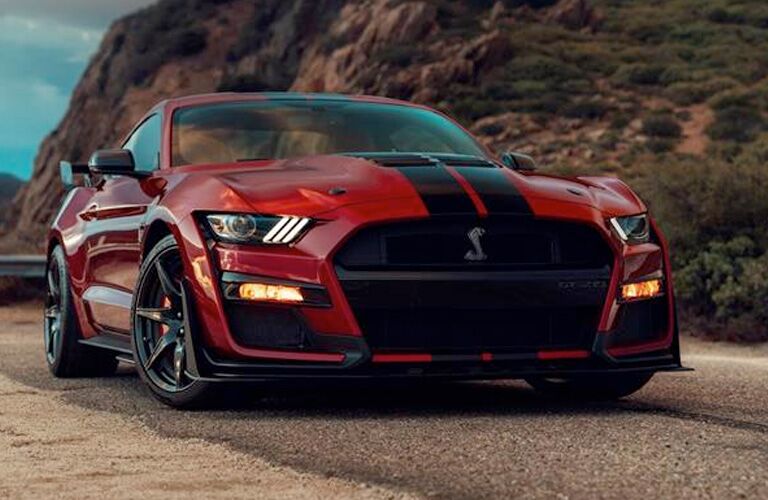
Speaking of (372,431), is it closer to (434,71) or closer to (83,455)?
(83,455)

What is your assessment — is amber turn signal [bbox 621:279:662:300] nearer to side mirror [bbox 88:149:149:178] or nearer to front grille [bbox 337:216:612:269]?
front grille [bbox 337:216:612:269]

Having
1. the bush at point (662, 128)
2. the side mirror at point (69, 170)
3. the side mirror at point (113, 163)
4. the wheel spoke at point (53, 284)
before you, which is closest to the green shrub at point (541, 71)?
the bush at point (662, 128)

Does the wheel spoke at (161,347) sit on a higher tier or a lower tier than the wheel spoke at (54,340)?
higher

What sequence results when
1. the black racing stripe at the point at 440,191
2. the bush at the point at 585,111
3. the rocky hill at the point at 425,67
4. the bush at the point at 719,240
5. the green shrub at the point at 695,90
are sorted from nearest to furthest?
the black racing stripe at the point at 440,191 → the bush at the point at 719,240 → the rocky hill at the point at 425,67 → the bush at the point at 585,111 → the green shrub at the point at 695,90

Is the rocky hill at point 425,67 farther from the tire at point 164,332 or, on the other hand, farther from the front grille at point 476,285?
the front grille at point 476,285

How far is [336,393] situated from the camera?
6.83 metres

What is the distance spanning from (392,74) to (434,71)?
5.36 ft

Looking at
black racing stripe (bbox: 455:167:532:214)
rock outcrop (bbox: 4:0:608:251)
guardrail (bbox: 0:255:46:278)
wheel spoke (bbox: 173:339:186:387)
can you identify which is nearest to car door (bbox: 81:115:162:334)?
wheel spoke (bbox: 173:339:186:387)

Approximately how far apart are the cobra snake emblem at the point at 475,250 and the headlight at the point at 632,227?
649 mm

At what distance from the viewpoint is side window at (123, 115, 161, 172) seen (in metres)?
7.50

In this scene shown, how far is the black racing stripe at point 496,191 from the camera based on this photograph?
586 cm

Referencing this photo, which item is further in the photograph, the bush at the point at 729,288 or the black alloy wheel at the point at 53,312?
the bush at the point at 729,288

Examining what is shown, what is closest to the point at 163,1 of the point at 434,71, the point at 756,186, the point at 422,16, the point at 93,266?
the point at 422,16

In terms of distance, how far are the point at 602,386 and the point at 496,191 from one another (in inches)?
48.4
